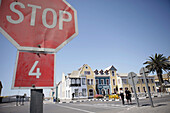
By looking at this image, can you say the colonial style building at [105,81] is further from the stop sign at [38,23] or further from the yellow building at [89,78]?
the stop sign at [38,23]

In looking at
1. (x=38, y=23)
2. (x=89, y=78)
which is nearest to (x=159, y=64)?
(x=89, y=78)

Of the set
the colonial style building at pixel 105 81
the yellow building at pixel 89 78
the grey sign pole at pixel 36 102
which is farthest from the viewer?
the colonial style building at pixel 105 81

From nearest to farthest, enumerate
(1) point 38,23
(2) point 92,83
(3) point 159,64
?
(1) point 38,23 → (3) point 159,64 → (2) point 92,83

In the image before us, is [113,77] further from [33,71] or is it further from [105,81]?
[33,71]

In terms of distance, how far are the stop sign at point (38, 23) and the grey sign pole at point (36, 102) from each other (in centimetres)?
48

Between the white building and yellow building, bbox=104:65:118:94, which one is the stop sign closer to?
the white building

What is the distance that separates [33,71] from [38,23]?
2.04ft

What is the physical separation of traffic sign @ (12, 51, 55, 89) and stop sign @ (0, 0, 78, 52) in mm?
103

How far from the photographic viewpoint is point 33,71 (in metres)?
1.14

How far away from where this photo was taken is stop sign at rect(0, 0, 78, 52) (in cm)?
120

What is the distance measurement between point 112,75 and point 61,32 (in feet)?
117

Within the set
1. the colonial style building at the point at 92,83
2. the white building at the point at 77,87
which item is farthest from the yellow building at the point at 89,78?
the white building at the point at 77,87

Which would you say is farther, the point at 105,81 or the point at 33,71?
the point at 105,81

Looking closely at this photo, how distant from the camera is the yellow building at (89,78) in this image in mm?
30905
